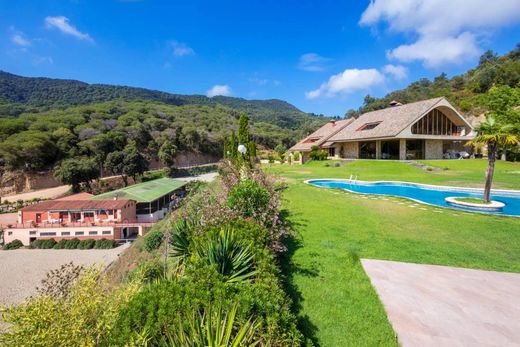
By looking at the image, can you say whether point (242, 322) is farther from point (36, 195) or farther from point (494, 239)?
point (36, 195)

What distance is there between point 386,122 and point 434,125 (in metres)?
5.18

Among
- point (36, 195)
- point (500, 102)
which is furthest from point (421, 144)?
point (36, 195)

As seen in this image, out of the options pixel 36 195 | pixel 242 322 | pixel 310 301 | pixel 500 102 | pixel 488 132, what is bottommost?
pixel 36 195

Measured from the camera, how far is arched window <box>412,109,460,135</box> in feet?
93.9

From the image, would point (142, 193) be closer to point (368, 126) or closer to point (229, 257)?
point (229, 257)

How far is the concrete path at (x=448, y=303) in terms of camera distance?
3.34 metres

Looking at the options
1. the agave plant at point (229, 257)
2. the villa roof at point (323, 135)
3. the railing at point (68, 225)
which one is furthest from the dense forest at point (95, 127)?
the villa roof at point (323, 135)

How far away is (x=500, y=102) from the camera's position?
109 feet

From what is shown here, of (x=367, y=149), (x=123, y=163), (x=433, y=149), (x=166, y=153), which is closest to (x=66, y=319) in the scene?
(x=367, y=149)

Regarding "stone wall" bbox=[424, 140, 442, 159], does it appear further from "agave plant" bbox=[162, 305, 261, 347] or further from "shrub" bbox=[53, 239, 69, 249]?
"shrub" bbox=[53, 239, 69, 249]

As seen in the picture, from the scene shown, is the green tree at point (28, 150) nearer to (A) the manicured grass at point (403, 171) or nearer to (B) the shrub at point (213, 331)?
(A) the manicured grass at point (403, 171)

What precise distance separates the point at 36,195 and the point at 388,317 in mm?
44013

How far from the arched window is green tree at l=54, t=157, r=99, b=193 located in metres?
39.7

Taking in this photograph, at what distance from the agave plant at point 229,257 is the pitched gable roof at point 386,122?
27.1m
